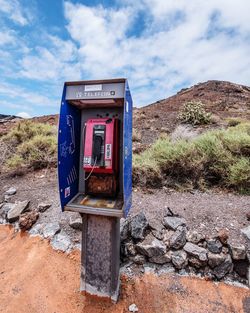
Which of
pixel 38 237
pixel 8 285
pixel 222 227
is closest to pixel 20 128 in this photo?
pixel 38 237

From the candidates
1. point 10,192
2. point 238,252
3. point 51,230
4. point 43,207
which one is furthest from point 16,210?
point 238,252

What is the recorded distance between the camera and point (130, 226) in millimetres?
2834

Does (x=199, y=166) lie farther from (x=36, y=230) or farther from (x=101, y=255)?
(x=36, y=230)

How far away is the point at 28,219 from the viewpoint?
3387 millimetres

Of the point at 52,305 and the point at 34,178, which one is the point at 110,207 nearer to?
the point at 52,305

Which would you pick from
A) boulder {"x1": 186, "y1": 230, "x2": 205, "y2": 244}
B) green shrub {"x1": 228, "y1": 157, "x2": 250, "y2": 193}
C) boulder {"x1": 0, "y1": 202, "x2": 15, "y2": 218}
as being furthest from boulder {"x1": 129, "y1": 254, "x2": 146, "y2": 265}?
boulder {"x1": 0, "y1": 202, "x2": 15, "y2": 218}

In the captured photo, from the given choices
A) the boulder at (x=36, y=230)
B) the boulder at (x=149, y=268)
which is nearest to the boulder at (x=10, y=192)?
the boulder at (x=36, y=230)

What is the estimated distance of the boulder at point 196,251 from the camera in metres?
2.54

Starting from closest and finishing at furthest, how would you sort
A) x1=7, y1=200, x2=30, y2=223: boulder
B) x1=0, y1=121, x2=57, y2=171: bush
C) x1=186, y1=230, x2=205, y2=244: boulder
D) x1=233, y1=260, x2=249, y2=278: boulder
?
x1=233, y1=260, x2=249, y2=278: boulder → x1=186, y1=230, x2=205, y2=244: boulder → x1=7, y1=200, x2=30, y2=223: boulder → x1=0, y1=121, x2=57, y2=171: bush

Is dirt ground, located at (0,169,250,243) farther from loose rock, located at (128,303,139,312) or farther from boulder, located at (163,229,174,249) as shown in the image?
loose rock, located at (128,303,139,312)

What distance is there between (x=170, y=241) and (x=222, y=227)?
710 millimetres

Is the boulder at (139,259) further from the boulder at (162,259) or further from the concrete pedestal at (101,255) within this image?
the concrete pedestal at (101,255)

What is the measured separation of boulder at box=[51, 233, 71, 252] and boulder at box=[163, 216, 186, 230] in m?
1.28

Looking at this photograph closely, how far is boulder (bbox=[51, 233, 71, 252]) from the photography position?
9.53 feet
